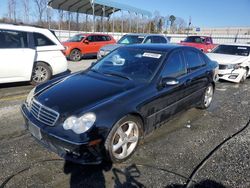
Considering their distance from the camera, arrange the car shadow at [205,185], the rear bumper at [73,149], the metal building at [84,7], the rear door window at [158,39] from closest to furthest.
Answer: the rear bumper at [73,149]
the car shadow at [205,185]
the rear door window at [158,39]
the metal building at [84,7]

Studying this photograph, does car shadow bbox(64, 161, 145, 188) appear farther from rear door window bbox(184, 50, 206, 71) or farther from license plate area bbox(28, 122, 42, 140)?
rear door window bbox(184, 50, 206, 71)

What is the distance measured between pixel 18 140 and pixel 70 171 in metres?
1.26

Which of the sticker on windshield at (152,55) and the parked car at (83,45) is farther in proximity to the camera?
the parked car at (83,45)

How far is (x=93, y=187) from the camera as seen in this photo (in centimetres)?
285

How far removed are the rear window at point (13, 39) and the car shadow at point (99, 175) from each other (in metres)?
4.64

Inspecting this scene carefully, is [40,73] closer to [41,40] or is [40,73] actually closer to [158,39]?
[41,40]

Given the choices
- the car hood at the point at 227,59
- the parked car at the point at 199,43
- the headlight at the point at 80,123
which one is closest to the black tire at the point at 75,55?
the parked car at the point at 199,43

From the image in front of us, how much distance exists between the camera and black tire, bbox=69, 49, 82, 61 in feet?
46.8

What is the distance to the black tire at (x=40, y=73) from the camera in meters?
7.33

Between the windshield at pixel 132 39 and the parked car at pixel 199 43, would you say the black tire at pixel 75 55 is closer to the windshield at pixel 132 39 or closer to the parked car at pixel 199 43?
the windshield at pixel 132 39

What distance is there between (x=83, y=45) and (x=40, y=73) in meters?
7.80

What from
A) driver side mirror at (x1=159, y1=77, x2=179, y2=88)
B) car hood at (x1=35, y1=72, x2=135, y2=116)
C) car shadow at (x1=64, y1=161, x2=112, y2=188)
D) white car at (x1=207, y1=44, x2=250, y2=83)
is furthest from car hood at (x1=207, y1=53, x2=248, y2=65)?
car shadow at (x1=64, y1=161, x2=112, y2=188)

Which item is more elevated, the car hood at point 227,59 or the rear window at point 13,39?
the rear window at point 13,39

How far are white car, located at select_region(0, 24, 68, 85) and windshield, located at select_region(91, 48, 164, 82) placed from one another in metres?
3.03
